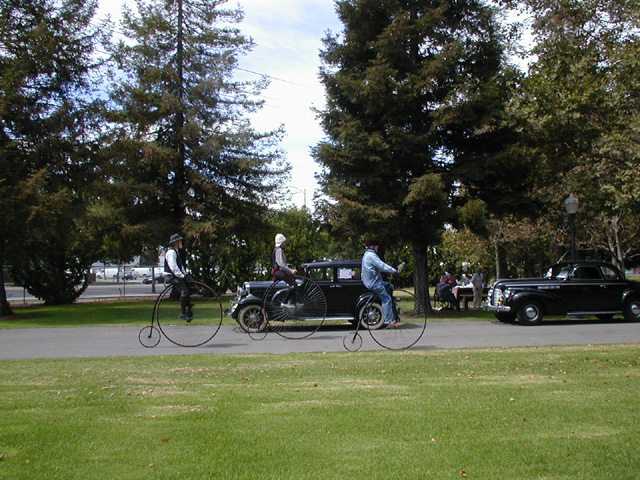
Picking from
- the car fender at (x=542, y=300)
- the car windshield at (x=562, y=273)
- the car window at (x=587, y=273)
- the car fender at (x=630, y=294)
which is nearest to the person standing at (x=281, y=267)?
the car fender at (x=542, y=300)

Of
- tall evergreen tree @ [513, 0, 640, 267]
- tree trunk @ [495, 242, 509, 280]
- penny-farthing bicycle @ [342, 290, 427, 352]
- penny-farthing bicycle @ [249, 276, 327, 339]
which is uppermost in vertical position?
tall evergreen tree @ [513, 0, 640, 267]

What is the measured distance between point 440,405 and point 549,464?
6.40 feet

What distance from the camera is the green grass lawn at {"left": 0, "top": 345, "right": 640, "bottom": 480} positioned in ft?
15.1

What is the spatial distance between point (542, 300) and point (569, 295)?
0.96 metres

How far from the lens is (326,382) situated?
797cm

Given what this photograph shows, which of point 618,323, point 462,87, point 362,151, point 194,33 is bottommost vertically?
point 618,323

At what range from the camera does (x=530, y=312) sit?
18.7 meters

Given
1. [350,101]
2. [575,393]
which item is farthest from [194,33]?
[575,393]

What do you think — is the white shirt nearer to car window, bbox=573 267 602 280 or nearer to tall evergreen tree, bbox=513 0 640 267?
tall evergreen tree, bbox=513 0 640 267

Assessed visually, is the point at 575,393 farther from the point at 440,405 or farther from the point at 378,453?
the point at 378,453

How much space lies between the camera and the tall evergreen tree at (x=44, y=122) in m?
20.4

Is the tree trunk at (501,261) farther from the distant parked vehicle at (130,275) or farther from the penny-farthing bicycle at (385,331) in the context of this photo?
the distant parked vehicle at (130,275)

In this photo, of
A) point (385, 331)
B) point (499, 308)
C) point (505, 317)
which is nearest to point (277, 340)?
point (385, 331)

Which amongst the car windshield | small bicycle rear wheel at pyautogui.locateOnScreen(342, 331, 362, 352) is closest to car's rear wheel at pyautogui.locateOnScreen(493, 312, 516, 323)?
the car windshield
